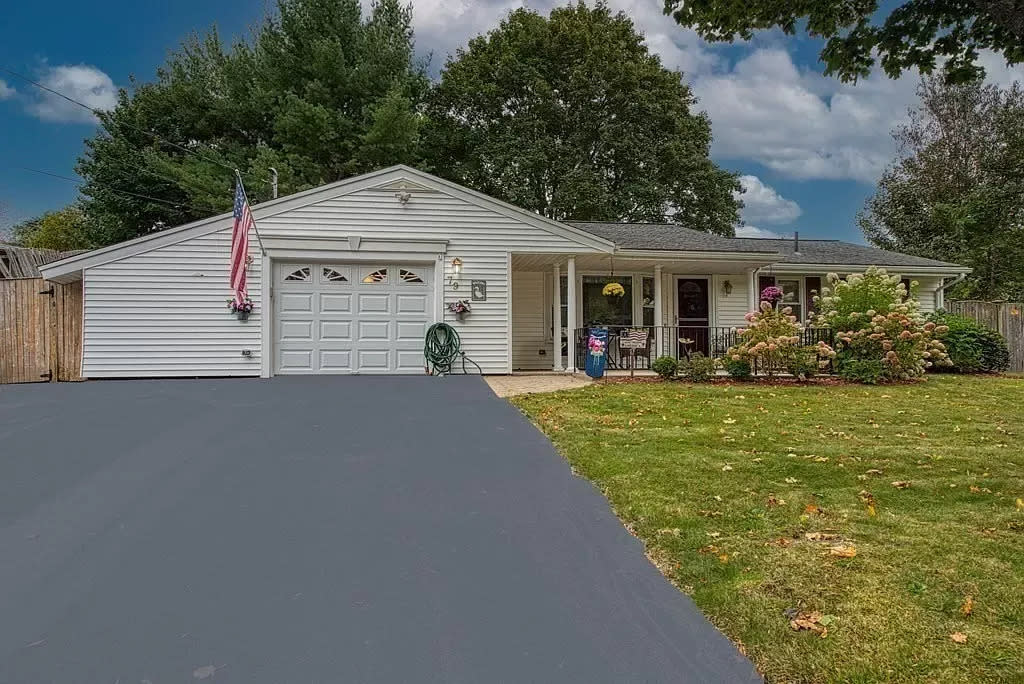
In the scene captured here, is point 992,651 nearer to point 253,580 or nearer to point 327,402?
point 253,580

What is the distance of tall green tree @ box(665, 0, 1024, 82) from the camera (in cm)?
428

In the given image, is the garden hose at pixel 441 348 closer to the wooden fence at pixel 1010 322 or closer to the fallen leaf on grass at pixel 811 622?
the fallen leaf on grass at pixel 811 622

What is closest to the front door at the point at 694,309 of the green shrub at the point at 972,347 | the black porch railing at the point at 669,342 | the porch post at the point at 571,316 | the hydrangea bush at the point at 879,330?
the black porch railing at the point at 669,342

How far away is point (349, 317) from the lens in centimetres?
1027

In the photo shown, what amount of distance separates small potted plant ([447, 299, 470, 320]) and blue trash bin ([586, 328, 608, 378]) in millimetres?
2281

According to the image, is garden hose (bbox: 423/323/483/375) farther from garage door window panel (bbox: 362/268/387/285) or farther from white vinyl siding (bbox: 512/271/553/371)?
white vinyl siding (bbox: 512/271/553/371)

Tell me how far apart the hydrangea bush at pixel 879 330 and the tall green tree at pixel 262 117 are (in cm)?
1365

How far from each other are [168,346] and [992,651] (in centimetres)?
1100

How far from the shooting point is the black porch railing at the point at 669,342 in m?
11.1

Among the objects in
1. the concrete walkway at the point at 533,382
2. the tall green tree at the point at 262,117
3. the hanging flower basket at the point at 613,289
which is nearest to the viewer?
the concrete walkway at the point at 533,382

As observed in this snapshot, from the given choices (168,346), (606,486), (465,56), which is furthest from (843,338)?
(465,56)

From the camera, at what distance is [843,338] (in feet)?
33.4

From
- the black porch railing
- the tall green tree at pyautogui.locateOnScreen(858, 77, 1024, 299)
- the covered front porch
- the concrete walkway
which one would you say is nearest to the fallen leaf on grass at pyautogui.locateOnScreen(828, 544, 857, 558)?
the concrete walkway

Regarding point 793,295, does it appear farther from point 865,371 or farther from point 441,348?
point 441,348
